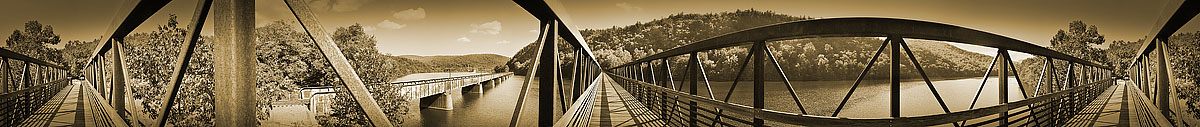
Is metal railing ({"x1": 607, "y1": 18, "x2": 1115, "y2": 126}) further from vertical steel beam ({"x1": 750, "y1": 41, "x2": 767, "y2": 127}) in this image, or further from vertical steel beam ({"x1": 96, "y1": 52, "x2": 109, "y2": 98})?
vertical steel beam ({"x1": 96, "y1": 52, "x2": 109, "y2": 98})

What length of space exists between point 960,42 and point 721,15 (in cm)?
319

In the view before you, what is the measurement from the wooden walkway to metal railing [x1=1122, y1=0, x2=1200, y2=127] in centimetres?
469

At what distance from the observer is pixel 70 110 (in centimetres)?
288

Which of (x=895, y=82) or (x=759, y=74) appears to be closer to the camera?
(x=895, y=82)

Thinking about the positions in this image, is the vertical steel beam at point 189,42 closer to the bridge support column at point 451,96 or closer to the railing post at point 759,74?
the railing post at point 759,74

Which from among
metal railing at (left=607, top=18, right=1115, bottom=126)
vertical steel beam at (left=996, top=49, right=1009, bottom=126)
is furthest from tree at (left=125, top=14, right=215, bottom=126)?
vertical steel beam at (left=996, top=49, right=1009, bottom=126)

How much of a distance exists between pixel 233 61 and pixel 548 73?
1306 mm

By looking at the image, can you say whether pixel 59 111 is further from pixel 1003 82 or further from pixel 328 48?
pixel 1003 82

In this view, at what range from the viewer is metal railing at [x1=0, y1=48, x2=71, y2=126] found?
2.27 meters

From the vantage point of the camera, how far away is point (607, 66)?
7.48 metres

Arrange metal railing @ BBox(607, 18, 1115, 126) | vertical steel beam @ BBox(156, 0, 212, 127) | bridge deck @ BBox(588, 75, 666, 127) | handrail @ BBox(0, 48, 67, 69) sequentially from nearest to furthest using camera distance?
vertical steel beam @ BBox(156, 0, 212, 127), handrail @ BBox(0, 48, 67, 69), metal railing @ BBox(607, 18, 1115, 126), bridge deck @ BBox(588, 75, 666, 127)

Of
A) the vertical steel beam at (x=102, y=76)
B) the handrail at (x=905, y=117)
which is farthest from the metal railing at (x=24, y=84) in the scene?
the handrail at (x=905, y=117)

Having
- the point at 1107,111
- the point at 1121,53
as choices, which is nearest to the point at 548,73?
the point at 1121,53

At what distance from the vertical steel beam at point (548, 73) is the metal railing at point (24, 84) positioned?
236 cm
